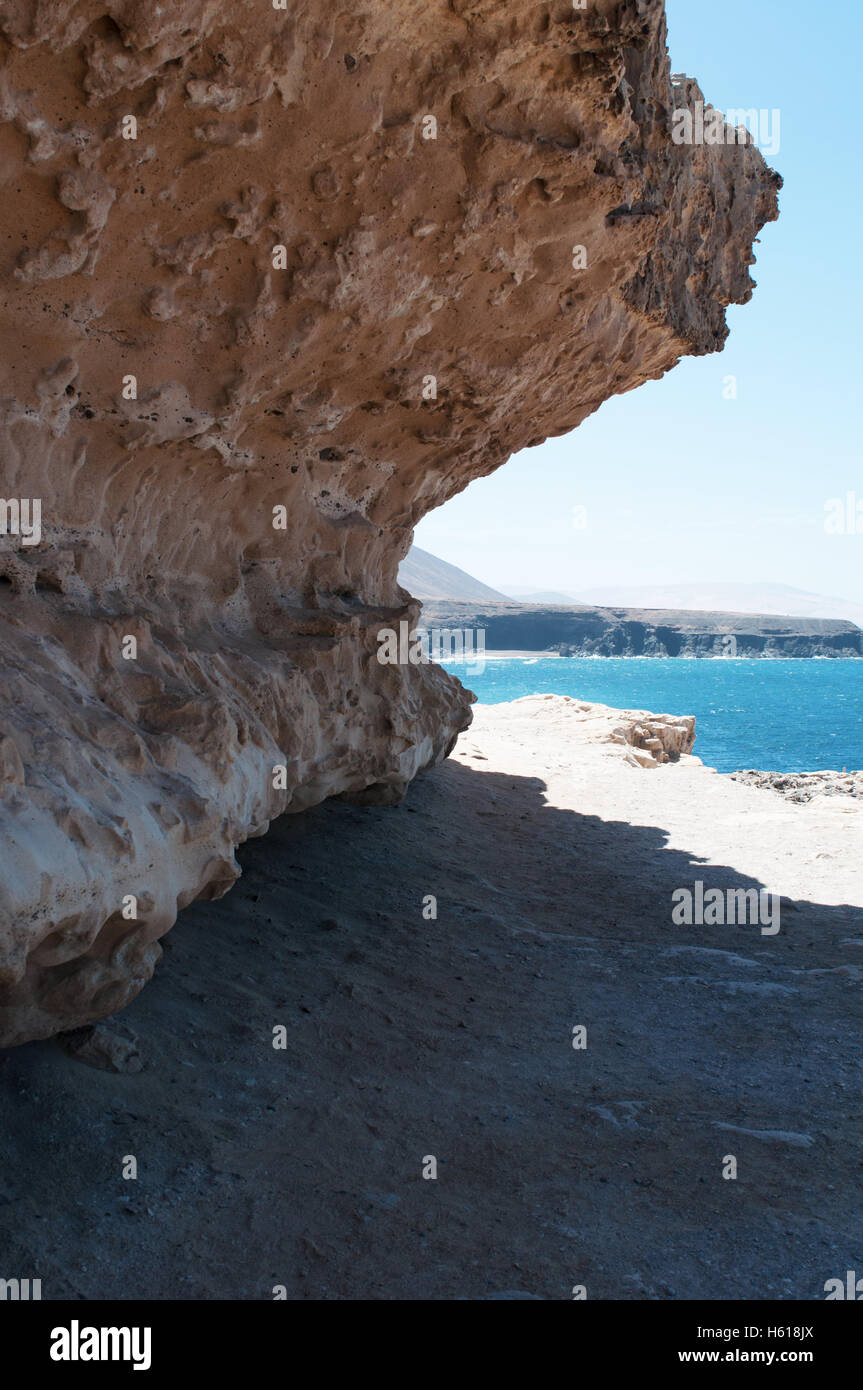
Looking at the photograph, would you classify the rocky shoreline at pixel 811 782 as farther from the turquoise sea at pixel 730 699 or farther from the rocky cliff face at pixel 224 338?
the rocky cliff face at pixel 224 338

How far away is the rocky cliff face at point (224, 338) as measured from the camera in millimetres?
3539

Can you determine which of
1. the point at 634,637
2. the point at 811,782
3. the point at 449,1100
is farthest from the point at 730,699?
the point at 449,1100

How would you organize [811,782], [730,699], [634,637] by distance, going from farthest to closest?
[634,637]
[730,699]
[811,782]

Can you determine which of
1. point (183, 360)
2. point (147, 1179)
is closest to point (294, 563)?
point (183, 360)

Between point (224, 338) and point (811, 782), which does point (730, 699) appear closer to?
point (811, 782)

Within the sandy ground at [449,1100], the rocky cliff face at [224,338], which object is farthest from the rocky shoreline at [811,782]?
the rocky cliff face at [224,338]

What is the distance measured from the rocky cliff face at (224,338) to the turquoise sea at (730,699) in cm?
1642

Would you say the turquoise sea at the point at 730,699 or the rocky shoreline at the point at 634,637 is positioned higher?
the rocky shoreline at the point at 634,637

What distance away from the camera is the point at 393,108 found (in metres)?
4.30

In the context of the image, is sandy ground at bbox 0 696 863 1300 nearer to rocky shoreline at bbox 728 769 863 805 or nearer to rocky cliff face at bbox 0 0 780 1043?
rocky cliff face at bbox 0 0 780 1043

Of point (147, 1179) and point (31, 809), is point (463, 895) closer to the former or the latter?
point (147, 1179)

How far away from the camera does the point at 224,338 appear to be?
15.1ft

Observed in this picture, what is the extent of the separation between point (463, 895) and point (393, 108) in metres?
5.16

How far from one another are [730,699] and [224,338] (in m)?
68.3
